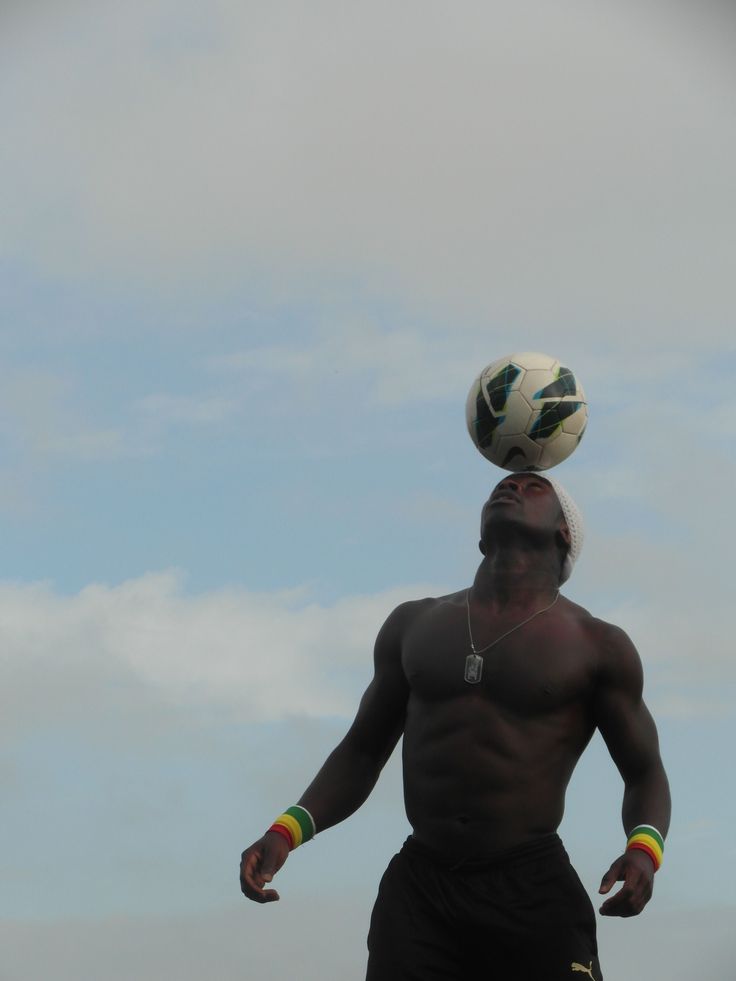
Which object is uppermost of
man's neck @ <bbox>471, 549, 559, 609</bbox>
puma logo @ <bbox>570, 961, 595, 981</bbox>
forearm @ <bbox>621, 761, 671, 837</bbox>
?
man's neck @ <bbox>471, 549, 559, 609</bbox>

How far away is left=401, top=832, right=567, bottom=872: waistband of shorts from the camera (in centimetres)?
807

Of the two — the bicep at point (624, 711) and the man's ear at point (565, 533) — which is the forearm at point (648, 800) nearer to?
the bicep at point (624, 711)

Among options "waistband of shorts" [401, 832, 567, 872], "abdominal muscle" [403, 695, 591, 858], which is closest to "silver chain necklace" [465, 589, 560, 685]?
"abdominal muscle" [403, 695, 591, 858]

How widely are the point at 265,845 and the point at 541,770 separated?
1.48 m

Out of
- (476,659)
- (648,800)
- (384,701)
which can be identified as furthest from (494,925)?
(384,701)

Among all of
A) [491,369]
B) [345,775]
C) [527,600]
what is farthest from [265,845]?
[491,369]

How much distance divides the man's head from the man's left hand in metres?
1.77

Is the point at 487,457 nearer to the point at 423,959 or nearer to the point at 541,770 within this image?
the point at 541,770

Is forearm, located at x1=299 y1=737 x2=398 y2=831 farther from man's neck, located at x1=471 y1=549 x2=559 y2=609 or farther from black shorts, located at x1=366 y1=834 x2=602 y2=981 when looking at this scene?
man's neck, located at x1=471 y1=549 x2=559 y2=609

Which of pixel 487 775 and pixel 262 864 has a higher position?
pixel 487 775

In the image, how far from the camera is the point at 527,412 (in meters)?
8.72

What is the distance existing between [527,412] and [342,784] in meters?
2.23

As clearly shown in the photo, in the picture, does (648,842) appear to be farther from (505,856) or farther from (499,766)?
(499,766)

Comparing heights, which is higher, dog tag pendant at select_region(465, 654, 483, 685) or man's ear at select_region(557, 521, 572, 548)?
man's ear at select_region(557, 521, 572, 548)
